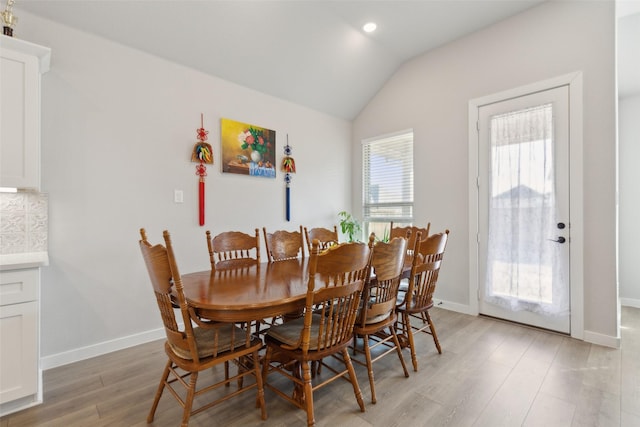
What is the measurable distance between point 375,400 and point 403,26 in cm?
369

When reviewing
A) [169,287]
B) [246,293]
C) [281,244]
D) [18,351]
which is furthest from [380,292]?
[18,351]

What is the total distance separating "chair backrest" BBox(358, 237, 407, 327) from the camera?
178 centimetres

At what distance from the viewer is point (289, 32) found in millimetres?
3143

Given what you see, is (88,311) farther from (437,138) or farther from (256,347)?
(437,138)

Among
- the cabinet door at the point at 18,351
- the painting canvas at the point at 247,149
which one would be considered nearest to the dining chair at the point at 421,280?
the painting canvas at the point at 247,149

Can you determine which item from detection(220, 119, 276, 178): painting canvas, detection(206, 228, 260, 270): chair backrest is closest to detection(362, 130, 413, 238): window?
detection(220, 119, 276, 178): painting canvas

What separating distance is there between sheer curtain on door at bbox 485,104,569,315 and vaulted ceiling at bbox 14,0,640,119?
126 cm

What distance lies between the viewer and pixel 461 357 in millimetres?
2439

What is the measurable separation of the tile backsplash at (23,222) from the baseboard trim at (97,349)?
2.80 ft

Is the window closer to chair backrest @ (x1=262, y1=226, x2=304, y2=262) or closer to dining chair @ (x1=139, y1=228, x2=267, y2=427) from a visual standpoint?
chair backrest @ (x1=262, y1=226, x2=304, y2=262)

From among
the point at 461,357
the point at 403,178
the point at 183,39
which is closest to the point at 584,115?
the point at 403,178

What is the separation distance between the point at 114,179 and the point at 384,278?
2437mm

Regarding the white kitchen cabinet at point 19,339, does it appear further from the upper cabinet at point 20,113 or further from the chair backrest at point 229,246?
the chair backrest at point 229,246

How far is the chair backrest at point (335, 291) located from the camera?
151 cm
